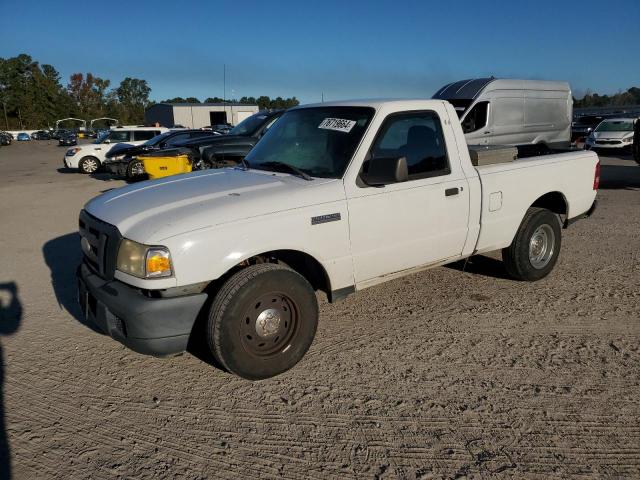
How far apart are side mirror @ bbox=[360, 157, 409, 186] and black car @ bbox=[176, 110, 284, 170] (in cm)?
586

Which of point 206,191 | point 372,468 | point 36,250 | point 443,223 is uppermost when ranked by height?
point 206,191

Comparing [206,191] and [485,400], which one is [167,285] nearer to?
[206,191]

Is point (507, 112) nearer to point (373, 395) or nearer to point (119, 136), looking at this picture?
point (373, 395)

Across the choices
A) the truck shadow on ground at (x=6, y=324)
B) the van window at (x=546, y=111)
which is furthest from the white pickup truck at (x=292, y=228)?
the van window at (x=546, y=111)

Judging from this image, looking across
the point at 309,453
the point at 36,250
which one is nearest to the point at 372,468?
the point at 309,453

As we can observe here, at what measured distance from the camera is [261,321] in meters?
3.31

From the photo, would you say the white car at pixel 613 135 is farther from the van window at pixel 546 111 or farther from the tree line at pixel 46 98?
the tree line at pixel 46 98

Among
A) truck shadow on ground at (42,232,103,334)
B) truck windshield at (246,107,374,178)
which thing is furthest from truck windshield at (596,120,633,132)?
truck shadow on ground at (42,232,103,334)

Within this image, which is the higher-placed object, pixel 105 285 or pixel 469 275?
pixel 105 285

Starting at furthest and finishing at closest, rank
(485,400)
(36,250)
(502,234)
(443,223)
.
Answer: (36,250), (502,234), (443,223), (485,400)

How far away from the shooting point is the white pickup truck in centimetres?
303

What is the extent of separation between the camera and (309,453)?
2674 mm

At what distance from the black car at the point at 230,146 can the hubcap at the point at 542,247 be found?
5.62 m

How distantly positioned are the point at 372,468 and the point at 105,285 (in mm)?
2030
